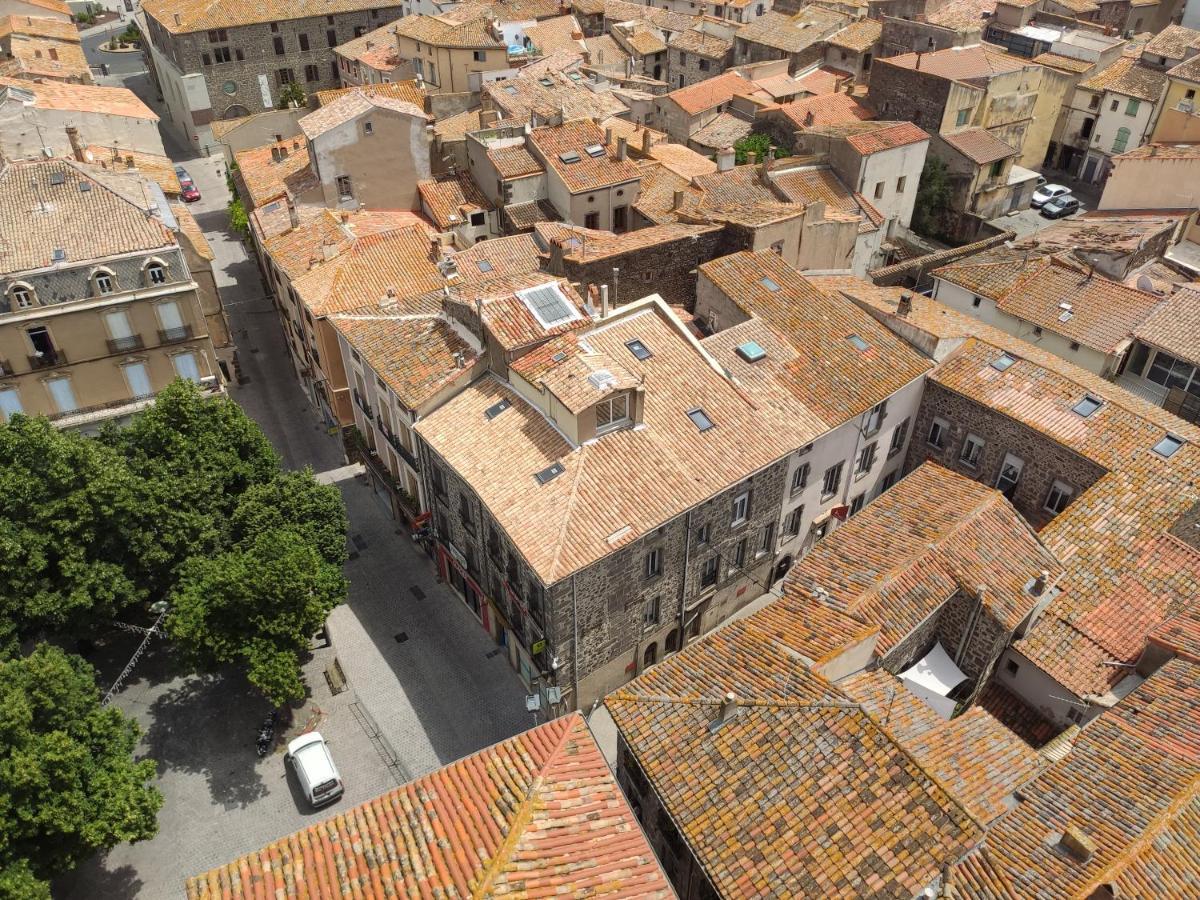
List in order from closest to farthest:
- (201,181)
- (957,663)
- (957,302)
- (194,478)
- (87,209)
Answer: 1. (957,663)
2. (194,478)
3. (87,209)
4. (957,302)
5. (201,181)

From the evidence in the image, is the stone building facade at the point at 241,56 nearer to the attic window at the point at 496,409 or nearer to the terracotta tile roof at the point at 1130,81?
the terracotta tile roof at the point at 1130,81

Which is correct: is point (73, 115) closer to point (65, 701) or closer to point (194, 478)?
point (194, 478)

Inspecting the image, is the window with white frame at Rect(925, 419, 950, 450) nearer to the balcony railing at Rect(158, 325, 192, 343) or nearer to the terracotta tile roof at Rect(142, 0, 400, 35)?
the balcony railing at Rect(158, 325, 192, 343)

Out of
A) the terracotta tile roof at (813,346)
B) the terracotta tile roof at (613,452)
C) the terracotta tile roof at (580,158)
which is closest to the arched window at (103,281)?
the terracotta tile roof at (613,452)

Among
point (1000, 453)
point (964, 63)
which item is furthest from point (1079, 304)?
point (964, 63)

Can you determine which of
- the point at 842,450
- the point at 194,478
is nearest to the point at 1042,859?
the point at 842,450

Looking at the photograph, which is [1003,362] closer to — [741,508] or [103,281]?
[741,508]
